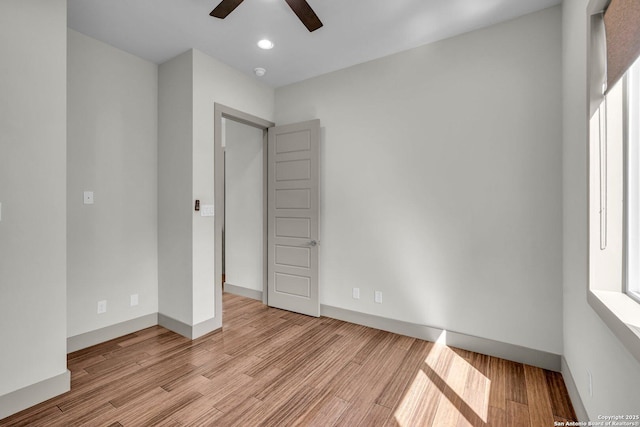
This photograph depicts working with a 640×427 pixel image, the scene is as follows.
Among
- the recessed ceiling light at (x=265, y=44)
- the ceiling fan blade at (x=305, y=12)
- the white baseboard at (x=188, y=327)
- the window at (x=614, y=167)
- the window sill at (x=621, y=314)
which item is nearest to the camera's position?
the window sill at (x=621, y=314)

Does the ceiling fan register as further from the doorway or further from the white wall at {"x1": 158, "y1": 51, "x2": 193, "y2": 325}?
the doorway

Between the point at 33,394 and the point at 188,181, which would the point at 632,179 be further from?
the point at 33,394

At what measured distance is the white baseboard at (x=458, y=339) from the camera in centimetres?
237

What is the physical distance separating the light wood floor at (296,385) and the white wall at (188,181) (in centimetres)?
41

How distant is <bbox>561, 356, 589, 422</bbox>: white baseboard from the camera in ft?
5.53

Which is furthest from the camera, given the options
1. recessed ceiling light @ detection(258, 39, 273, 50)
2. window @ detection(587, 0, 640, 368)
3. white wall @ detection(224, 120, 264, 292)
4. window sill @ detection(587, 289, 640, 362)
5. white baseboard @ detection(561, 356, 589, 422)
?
white wall @ detection(224, 120, 264, 292)

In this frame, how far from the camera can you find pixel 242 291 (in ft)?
Answer: 14.1

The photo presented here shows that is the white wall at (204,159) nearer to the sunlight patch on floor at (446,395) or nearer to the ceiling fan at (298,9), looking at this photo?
the ceiling fan at (298,9)

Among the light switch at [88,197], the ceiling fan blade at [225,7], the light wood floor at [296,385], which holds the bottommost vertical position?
the light wood floor at [296,385]

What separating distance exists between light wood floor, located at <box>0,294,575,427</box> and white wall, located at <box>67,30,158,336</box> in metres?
0.48

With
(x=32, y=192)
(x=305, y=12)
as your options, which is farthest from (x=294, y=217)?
(x=32, y=192)

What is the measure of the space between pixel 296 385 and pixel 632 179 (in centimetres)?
224

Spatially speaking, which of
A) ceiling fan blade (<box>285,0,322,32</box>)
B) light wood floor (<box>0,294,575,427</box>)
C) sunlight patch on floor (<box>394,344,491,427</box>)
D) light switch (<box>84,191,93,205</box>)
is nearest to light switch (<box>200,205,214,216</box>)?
light switch (<box>84,191,93,205</box>)

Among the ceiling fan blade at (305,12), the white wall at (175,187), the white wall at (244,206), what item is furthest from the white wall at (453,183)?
the white wall at (175,187)
